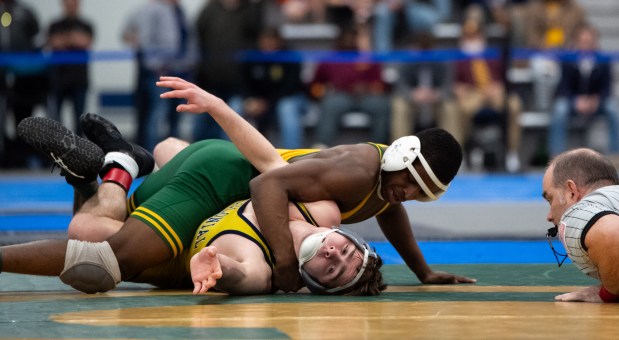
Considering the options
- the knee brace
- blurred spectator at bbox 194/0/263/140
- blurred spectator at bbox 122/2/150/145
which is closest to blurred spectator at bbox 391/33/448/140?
blurred spectator at bbox 194/0/263/140

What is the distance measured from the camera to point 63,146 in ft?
17.3

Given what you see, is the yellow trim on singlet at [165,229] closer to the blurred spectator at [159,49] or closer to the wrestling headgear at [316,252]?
the wrestling headgear at [316,252]

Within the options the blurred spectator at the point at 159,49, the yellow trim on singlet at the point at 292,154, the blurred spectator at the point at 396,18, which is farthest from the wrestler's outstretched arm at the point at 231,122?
the blurred spectator at the point at 396,18

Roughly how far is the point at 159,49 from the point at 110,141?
7.38m

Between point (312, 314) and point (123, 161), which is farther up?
point (123, 161)

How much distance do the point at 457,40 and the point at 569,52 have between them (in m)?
1.32

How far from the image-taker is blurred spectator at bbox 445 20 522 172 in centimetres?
1348

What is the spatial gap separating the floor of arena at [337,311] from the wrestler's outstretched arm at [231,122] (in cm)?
69

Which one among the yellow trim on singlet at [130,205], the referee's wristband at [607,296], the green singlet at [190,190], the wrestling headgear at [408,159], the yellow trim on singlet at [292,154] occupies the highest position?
the wrestling headgear at [408,159]

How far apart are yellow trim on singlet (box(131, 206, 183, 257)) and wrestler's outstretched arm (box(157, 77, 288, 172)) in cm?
51

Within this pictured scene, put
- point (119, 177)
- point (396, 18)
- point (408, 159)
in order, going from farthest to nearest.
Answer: point (396, 18) < point (119, 177) < point (408, 159)

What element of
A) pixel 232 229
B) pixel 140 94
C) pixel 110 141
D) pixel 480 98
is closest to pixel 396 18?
pixel 480 98

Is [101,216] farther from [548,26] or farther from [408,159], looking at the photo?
[548,26]

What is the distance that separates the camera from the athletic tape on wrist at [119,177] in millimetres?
5703
